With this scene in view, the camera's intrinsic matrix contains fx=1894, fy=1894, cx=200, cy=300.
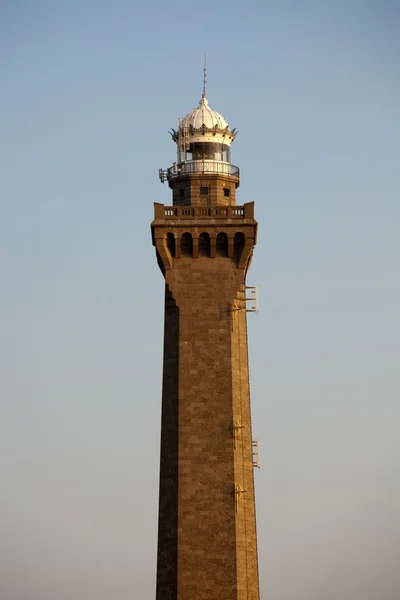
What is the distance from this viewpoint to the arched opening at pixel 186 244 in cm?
10761

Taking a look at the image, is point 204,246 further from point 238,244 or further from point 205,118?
point 205,118

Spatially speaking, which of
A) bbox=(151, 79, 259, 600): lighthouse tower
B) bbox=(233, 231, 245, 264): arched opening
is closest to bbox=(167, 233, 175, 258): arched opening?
bbox=(151, 79, 259, 600): lighthouse tower

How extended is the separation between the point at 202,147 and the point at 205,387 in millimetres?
15104

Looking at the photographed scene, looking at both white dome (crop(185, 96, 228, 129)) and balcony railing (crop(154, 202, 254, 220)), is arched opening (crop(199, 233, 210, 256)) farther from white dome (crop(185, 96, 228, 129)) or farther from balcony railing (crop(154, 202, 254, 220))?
white dome (crop(185, 96, 228, 129))

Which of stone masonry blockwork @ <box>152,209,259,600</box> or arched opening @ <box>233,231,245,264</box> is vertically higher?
arched opening @ <box>233,231,245,264</box>

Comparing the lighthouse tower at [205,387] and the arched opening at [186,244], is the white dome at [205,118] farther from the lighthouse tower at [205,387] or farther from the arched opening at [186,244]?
the arched opening at [186,244]

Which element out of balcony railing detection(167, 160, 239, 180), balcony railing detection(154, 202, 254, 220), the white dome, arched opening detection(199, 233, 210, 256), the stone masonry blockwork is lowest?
the stone masonry blockwork

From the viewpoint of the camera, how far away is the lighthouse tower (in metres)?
102

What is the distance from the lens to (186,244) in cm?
10781

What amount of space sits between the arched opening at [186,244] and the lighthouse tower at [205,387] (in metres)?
0.06

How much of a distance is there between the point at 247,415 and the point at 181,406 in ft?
13.0

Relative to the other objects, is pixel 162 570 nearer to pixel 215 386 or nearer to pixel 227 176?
pixel 215 386

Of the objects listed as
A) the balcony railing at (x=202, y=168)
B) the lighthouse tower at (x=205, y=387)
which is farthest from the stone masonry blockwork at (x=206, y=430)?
the balcony railing at (x=202, y=168)

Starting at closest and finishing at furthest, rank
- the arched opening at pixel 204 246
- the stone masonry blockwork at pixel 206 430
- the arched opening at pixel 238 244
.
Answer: the stone masonry blockwork at pixel 206 430, the arched opening at pixel 204 246, the arched opening at pixel 238 244
